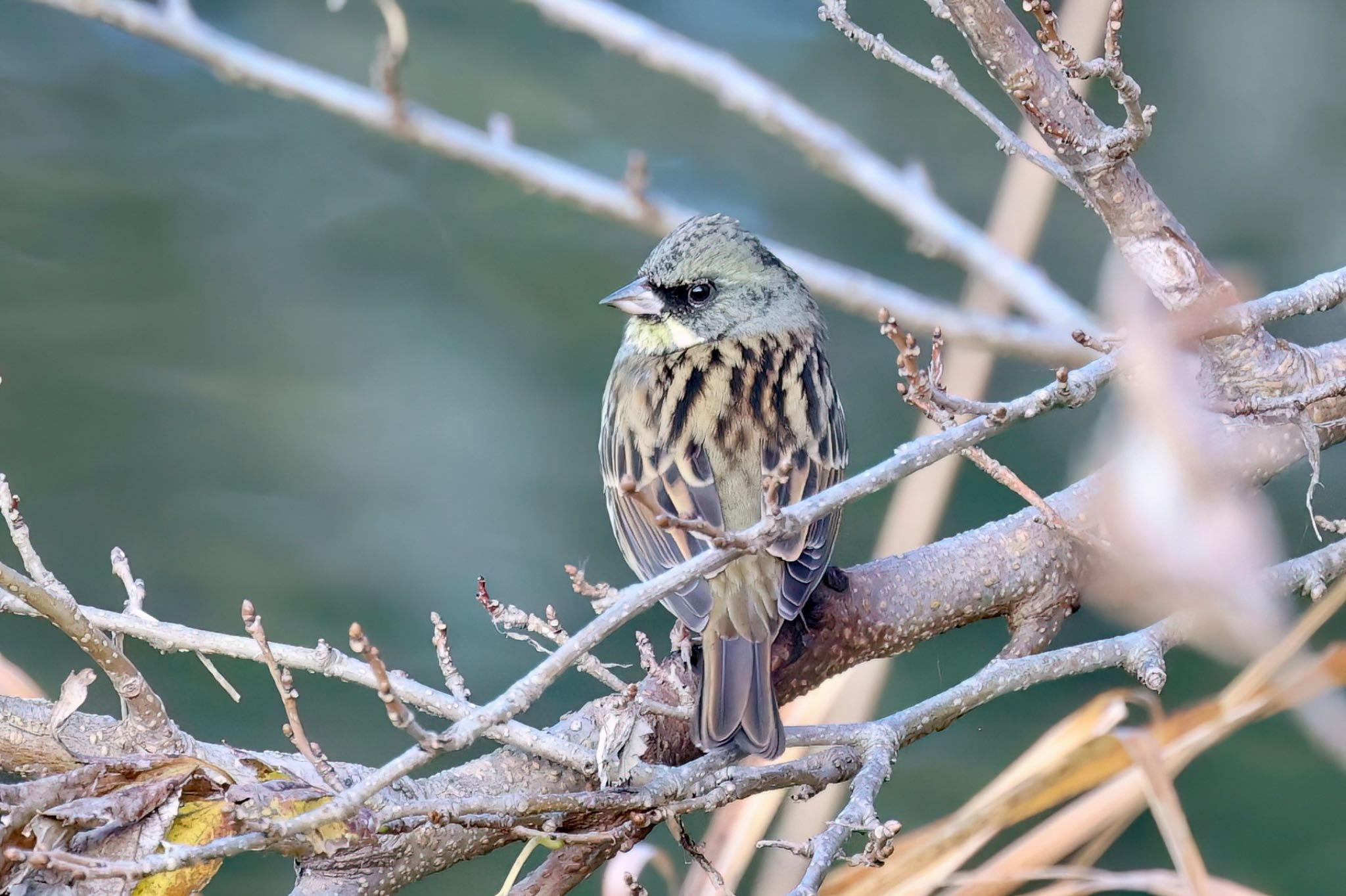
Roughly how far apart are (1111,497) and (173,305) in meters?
4.78

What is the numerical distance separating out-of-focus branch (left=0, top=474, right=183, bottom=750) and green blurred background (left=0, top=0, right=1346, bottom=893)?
315cm

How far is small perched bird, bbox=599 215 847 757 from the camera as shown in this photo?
8.09 feet

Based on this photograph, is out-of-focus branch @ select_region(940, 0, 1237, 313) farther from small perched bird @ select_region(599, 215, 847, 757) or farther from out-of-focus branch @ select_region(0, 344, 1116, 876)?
small perched bird @ select_region(599, 215, 847, 757)

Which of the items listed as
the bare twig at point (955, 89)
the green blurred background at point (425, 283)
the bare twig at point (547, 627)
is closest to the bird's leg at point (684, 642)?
the bare twig at point (547, 627)

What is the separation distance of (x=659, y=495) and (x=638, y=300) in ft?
1.66

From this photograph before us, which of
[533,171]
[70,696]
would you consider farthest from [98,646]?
[533,171]

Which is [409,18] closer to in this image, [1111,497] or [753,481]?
[753,481]

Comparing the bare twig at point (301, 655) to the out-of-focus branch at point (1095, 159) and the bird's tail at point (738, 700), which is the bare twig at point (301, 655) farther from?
the out-of-focus branch at point (1095, 159)

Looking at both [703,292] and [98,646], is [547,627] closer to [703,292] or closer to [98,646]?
[98,646]

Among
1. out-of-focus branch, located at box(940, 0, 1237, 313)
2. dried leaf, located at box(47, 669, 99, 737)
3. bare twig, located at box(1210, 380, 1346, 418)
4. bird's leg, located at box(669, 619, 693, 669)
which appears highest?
out-of-focus branch, located at box(940, 0, 1237, 313)

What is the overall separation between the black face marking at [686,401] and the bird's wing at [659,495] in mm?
40

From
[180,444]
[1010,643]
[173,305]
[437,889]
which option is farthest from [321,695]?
[1010,643]

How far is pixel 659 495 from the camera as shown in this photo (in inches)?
110

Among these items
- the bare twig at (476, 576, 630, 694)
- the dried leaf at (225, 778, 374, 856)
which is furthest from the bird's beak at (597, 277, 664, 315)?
the dried leaf at (225, 778, 374, 856)
